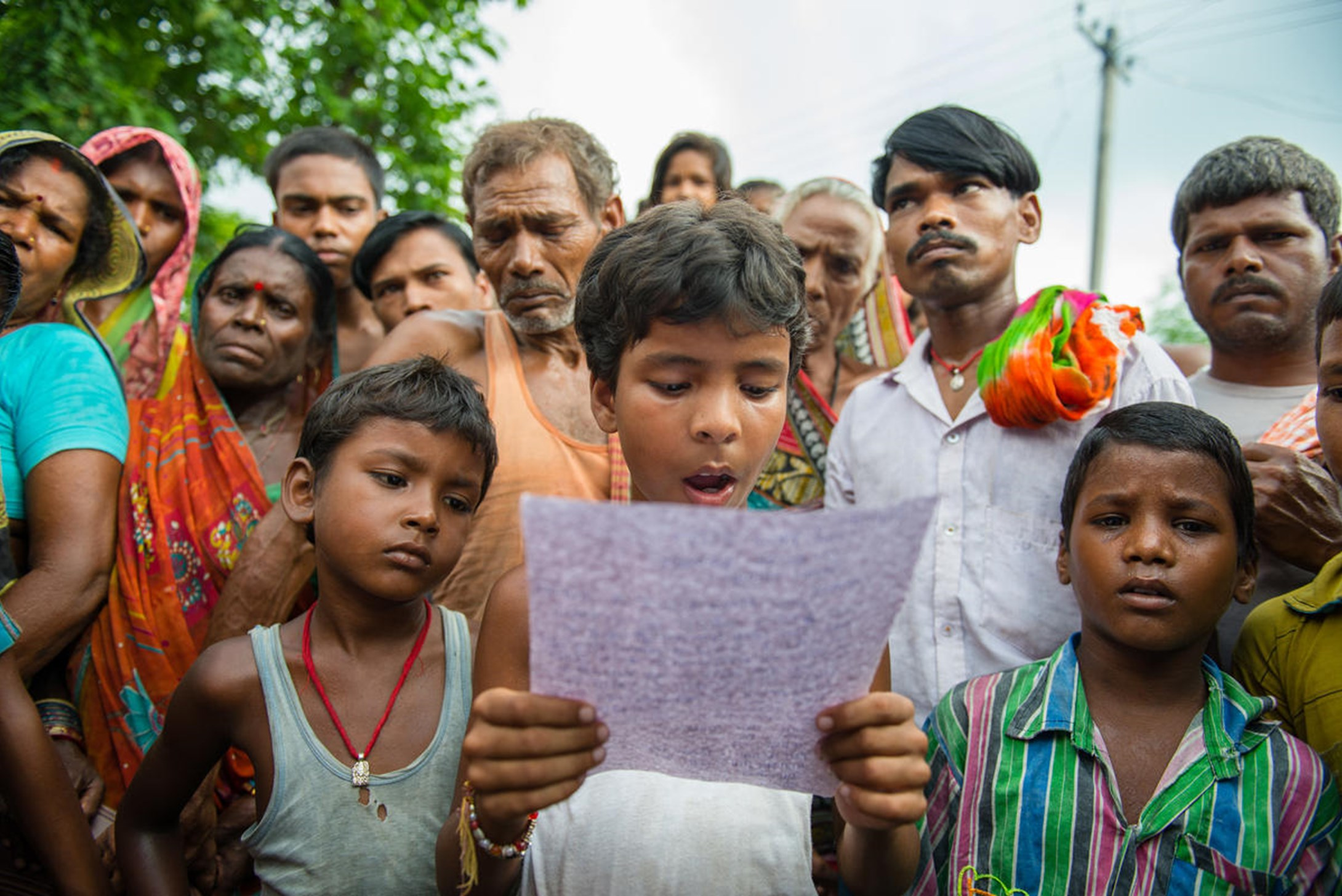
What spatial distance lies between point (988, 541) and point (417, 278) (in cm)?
247

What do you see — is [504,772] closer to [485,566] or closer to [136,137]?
[485,566]

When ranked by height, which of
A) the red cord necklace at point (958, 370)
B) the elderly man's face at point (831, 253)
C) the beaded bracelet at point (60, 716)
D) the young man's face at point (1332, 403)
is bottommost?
the beaded bracelet at point (60, 716)

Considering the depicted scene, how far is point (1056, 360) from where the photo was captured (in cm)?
225

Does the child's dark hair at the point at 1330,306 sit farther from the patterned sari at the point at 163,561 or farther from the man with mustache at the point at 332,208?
the man with mustache at the point at 332,208

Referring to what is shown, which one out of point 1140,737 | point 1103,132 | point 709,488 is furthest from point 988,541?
point 1103,132

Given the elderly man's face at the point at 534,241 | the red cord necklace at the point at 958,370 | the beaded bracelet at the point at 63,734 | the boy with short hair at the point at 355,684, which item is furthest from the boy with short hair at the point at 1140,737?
the beaded bracelet at the point at 63,734

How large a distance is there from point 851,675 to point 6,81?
4120mm

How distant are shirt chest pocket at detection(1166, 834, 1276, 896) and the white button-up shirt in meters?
0.60

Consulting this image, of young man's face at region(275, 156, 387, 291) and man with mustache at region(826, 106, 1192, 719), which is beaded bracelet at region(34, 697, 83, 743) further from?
man with mustache at region(826, 106, 1192, 719)

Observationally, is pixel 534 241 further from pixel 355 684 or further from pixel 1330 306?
pixel 1330 306

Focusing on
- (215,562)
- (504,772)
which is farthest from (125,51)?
(504,772)

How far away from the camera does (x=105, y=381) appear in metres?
2.41

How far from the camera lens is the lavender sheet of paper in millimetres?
959

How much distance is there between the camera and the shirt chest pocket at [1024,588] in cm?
220
